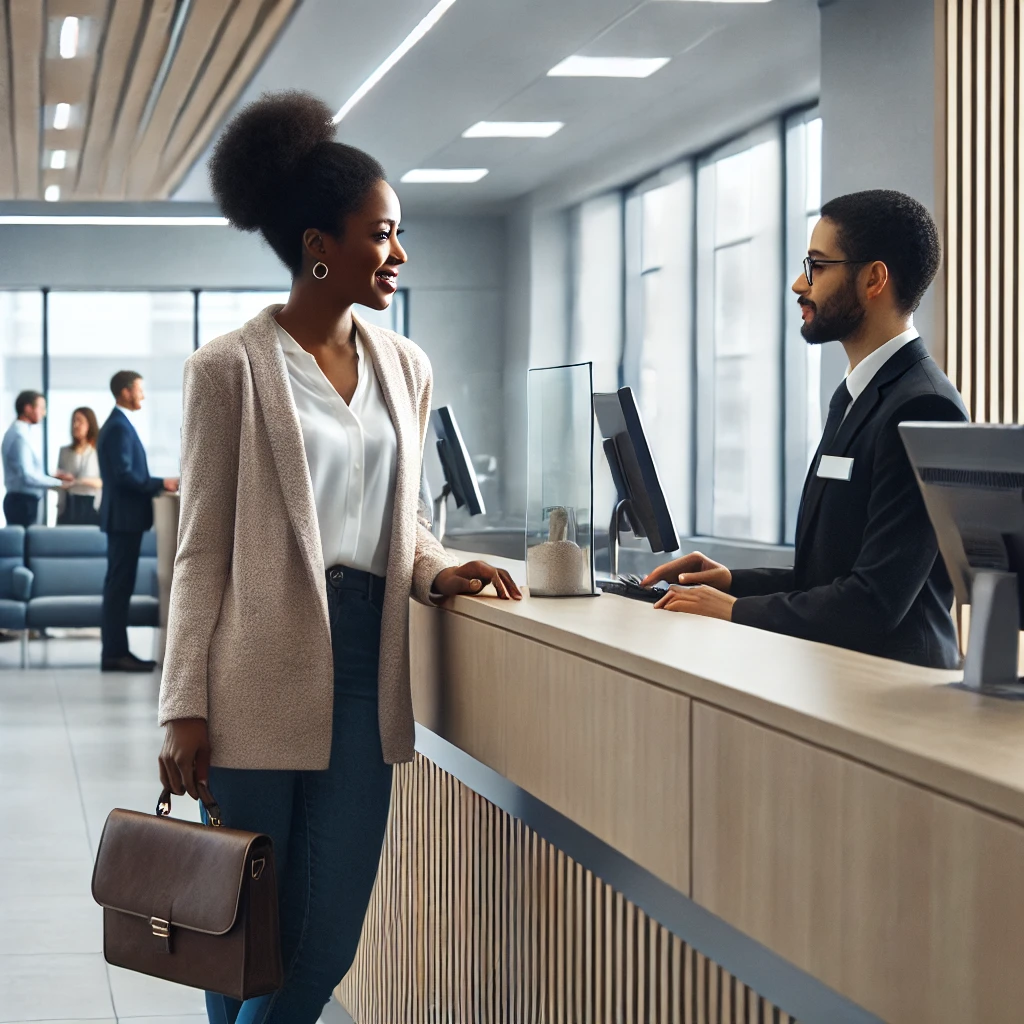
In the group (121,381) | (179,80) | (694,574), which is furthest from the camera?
(121,381)

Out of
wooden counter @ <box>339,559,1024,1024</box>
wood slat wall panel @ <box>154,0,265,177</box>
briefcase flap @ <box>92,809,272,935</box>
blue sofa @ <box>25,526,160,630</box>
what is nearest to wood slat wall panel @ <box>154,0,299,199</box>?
wood slat wall panel @ <box>154,0,265,177</box>

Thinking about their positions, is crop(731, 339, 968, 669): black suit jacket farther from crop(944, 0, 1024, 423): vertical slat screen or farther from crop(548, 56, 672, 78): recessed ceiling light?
crop(548, 56, 672, 78): recessed ceiling light

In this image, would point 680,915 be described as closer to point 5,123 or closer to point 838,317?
point 838,317

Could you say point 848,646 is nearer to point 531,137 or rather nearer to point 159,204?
point 531,137

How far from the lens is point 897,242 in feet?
8.60

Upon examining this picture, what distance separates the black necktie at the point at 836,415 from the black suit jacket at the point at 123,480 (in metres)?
7.89

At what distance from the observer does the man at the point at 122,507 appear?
9.95 meters

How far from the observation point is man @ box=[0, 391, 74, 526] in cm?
1200

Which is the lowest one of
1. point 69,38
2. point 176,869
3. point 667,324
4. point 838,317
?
point 176,869

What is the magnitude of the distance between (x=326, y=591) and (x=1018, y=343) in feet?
14.5

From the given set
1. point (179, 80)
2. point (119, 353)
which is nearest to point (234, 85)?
point (179, 80)

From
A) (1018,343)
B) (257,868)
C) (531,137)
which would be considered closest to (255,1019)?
(257,868)

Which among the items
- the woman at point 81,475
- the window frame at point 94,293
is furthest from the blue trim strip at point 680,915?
the window frame at point 94,293

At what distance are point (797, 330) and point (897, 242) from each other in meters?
7.90
